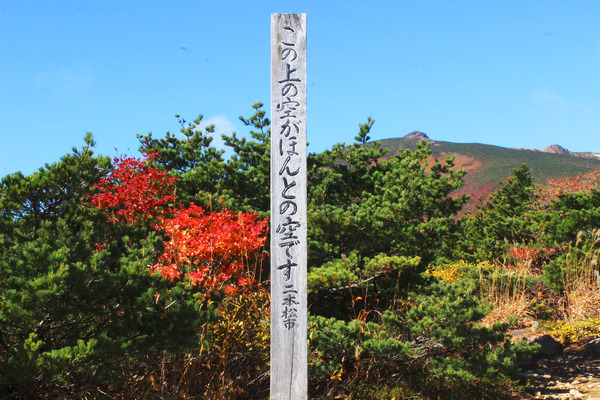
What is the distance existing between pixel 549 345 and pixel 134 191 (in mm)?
4797

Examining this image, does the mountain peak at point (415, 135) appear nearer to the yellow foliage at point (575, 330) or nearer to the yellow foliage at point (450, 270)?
the yellow foliage at point (450, 270)

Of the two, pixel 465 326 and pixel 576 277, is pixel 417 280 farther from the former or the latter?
pixel 576 277

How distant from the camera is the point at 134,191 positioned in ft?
16.5

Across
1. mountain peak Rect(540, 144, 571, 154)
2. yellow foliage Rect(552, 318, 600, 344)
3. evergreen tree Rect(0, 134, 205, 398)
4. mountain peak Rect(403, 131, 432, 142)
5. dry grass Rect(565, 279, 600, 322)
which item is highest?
mountain peak Rect(403, 131, 432, 142)

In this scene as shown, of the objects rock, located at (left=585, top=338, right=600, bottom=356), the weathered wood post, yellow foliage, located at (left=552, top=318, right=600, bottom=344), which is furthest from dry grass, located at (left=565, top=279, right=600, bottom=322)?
the weathered wood post

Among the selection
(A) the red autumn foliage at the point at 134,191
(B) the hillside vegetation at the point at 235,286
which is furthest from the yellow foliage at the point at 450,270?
(A) the red autumn foliage at the point at 134,191

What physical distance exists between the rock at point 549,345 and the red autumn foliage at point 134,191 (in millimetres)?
4343

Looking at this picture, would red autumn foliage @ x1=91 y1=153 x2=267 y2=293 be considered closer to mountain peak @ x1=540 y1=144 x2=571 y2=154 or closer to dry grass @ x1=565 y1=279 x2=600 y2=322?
dry grass @ x1=565 y1=279 x2=600 y2=322

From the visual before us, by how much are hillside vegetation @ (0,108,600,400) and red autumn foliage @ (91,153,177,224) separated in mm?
18

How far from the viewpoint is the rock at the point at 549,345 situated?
582 centimetres

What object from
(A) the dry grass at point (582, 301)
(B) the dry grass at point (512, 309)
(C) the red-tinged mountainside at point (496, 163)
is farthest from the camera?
(C) the red-tinged mountainside at point (496, 163)

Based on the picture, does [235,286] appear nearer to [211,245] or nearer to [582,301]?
[211,245]

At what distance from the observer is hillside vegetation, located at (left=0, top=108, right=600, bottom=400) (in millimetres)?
2830

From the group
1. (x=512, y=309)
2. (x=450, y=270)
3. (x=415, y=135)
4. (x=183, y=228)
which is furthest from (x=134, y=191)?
(x=415, y=135)
